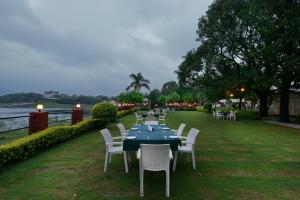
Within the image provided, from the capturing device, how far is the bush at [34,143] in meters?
6.33

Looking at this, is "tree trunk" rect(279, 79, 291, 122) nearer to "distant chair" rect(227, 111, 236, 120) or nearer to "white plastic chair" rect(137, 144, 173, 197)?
"distant chair" rect(227, 111, 236, 120)

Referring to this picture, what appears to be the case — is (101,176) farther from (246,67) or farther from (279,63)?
(246,67)

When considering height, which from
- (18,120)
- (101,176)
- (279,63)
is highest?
(279,63)

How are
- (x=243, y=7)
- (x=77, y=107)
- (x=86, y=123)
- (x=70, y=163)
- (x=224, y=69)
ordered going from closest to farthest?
(x=70, y=163), (x=86, y=123), (x=77, y=107), (x=243, y=7), (x=224, y=69)

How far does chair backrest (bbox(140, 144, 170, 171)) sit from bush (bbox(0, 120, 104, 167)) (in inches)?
127

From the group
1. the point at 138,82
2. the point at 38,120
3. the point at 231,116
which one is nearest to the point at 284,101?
the point at 231,116

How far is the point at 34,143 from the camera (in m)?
7.73

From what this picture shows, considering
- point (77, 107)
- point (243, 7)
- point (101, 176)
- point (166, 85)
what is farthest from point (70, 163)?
point (166, 85)

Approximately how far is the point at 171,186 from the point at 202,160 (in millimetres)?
2351

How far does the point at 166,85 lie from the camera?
87938mm

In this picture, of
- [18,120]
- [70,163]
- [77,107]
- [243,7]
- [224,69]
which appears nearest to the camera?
[70,163]

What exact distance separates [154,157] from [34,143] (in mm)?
4422

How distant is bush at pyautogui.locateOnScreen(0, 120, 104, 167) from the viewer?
6331mm

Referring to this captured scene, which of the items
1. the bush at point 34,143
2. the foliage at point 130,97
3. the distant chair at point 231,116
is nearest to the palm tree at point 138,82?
the foliage at point 130,97
